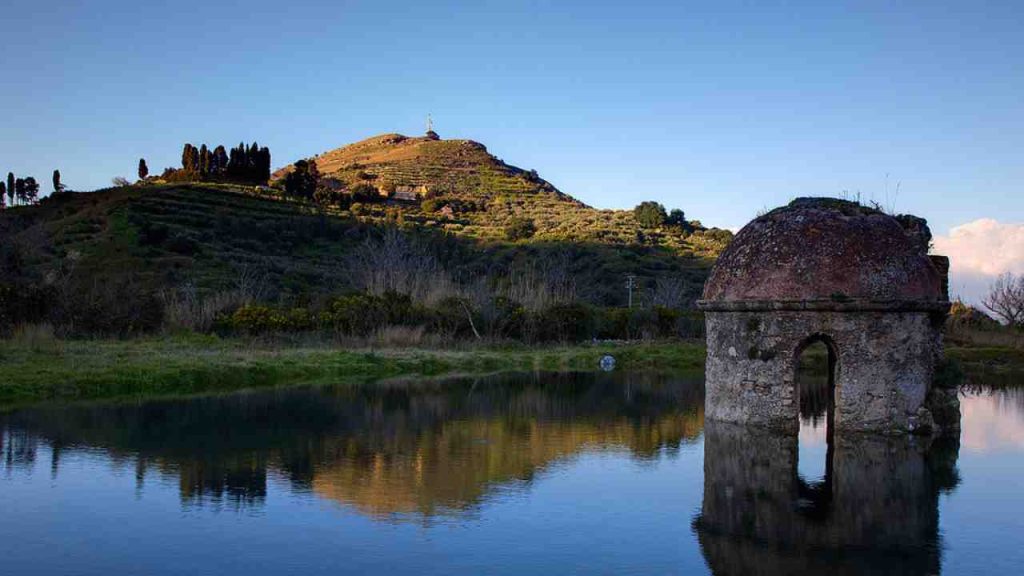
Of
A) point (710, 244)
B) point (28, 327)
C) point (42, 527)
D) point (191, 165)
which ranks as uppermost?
point (191, 165)

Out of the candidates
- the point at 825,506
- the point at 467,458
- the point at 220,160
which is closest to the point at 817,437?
the point at 825,506

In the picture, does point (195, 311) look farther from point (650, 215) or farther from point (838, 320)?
point (650, 215)

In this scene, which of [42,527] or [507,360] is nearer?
[42,527]

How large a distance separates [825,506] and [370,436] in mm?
7501

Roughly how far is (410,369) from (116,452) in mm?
12037

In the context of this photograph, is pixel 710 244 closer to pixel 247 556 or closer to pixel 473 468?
pixel 473 468

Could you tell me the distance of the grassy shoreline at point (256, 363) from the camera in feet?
59.0

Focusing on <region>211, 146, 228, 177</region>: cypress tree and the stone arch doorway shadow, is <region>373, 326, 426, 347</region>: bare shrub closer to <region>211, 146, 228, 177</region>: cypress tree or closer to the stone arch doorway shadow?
the stone arch doorway shadow

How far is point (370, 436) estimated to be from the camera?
14469 mm

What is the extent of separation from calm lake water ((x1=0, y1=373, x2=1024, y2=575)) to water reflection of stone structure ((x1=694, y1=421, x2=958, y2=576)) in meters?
0.04

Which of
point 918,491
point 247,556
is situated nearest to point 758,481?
point 918,491

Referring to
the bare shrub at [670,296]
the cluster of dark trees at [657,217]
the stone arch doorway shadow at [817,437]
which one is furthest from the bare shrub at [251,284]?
the cluster of dark trees at [657,217]

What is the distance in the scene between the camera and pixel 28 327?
893 inches

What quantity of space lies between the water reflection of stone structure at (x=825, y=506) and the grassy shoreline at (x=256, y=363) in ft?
29.0
